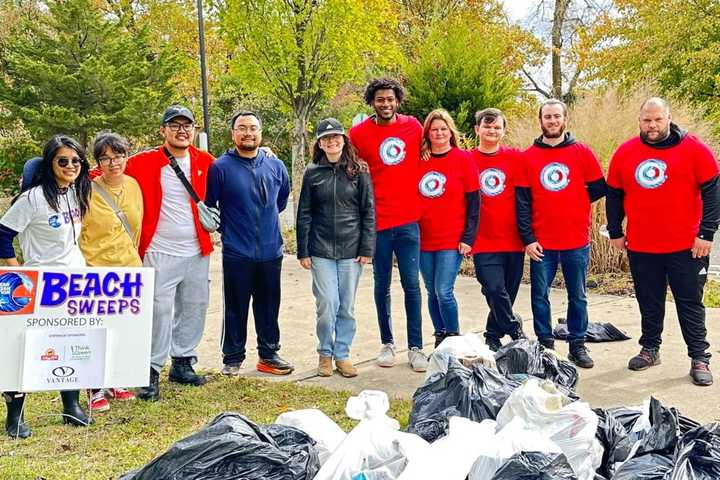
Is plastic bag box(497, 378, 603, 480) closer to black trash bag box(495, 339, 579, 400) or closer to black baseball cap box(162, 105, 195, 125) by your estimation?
black trash bag box(495, 339, 579, 400)

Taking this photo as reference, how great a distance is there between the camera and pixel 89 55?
15961 millimetres

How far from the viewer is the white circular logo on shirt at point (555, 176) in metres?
5.34

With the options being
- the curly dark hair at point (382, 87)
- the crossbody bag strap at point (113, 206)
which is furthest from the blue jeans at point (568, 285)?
the crossbody bag strap at point (113, 206)

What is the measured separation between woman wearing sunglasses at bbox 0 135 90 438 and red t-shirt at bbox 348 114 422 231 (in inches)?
84.5

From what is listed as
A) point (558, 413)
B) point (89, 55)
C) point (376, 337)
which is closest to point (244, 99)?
point (89, 55)

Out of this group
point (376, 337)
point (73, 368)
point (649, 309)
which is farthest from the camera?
point (376, 337)

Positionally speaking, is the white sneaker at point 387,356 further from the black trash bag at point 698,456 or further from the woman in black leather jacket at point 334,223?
the black trash bag at point 698,456

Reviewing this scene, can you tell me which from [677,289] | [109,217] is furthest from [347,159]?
[677,289]

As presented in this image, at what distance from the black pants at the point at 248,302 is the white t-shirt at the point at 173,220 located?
0.39 meters

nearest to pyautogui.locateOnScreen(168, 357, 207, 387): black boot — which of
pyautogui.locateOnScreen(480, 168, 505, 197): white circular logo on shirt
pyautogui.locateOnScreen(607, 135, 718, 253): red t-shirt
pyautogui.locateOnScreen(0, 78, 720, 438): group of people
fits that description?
pyautogui.locateOnScreen(0, 78, 720, 438): group of people

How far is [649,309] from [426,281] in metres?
1.69

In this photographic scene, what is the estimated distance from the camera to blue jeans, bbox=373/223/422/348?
5.53 m

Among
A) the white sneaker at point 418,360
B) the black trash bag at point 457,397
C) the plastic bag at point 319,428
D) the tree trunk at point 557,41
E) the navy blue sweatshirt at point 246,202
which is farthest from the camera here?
the tree trunk at point 557,41

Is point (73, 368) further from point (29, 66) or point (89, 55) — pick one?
point (89, 55)
